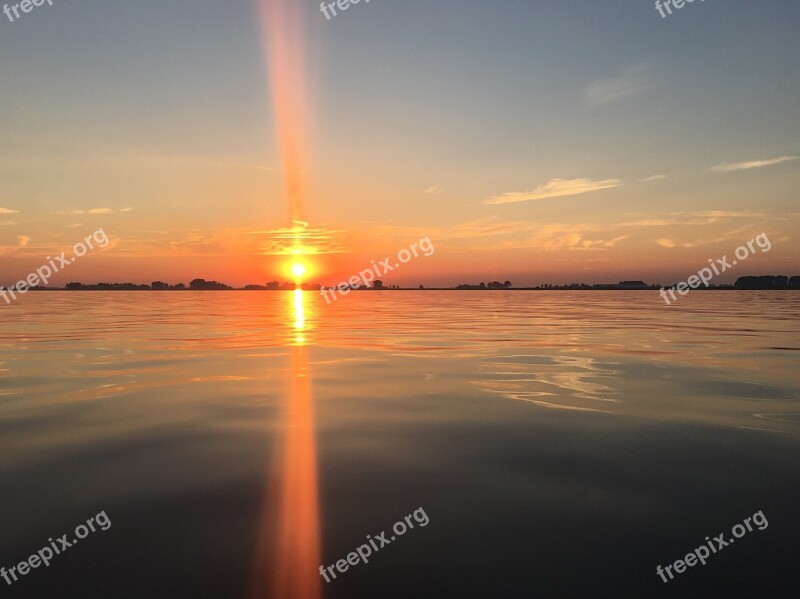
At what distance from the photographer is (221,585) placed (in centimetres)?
377

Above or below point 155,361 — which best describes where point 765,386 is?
below

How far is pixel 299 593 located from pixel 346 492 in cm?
167

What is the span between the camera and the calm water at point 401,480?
394 cm

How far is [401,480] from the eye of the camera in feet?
18.9

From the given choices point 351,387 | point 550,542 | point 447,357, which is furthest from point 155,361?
point 550,542

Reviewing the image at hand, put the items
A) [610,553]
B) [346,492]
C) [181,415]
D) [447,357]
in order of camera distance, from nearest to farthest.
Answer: [610,553]
[346,492]
[181,415]
[447,357]

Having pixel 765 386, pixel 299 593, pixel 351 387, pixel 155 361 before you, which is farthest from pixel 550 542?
pixel 155 361

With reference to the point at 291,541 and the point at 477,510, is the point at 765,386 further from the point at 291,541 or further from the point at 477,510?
the point at 291,541

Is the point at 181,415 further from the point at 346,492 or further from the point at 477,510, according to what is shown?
the point at 477,510

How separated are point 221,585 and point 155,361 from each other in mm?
12248

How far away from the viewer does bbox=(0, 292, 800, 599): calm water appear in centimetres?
394

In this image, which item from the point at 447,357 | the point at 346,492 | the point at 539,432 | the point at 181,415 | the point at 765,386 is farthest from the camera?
the point at 447,357

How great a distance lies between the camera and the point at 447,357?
1577cm

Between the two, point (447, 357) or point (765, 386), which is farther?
point (447, 357)
